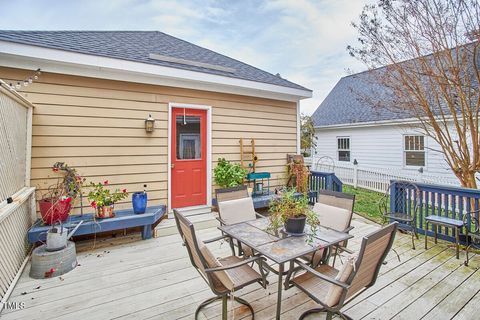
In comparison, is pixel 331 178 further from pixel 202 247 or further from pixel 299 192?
pixel 202 247

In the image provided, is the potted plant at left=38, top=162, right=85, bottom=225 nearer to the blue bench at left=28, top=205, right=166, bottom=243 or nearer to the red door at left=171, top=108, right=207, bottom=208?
the blue bench at left=28, top=205, right=166, bottom=243

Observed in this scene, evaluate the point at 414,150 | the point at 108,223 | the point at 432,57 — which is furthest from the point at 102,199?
the point at 414,150

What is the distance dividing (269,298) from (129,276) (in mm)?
1671

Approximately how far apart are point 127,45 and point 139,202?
3235mm

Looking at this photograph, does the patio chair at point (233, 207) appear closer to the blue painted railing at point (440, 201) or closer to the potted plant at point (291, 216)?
the potted plant at point (291, 216)

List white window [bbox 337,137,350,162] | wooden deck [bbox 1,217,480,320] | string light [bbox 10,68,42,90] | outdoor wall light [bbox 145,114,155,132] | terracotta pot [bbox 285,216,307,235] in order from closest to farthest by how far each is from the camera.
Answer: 1. wooden deck [bbox 1,217,480,320]
2. terracotta pot [bbox 285,216,307,235]
3. string light [bbox 10,68,42,90]
4. outdoor wall light [bbox 145,114,155,132]
5. white window [bbox 337,137,350,162]

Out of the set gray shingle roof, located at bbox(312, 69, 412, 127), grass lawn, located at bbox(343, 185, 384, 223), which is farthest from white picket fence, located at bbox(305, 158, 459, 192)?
gray shingle roof, located at bbox(312, 69, 412, 127)

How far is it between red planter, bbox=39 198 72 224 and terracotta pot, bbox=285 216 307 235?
3146 millimetres

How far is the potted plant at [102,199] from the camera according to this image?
3.62m

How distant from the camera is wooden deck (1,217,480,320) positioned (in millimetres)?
2111

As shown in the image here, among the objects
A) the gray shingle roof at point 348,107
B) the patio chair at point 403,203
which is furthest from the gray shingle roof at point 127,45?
the gray shingle roof at point 348,107

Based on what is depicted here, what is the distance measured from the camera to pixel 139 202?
3.89 m

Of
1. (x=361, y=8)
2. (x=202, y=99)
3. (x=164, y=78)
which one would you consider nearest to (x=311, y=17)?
(x=361, y=8)

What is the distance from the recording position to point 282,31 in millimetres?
7605
